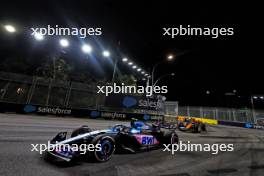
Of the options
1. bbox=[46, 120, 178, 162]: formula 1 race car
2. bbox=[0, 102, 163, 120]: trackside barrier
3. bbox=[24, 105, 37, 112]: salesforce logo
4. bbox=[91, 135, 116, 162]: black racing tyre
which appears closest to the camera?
bbox=[46, 120, 178, 162]: formula 1 race car

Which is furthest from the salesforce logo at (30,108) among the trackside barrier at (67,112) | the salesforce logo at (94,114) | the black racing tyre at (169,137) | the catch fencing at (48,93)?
the black racing tyre at (169,137)

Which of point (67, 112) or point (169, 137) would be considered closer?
point (169, 137)

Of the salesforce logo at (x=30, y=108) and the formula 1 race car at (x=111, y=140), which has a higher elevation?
the salesforce logo at (x=30, y=108)

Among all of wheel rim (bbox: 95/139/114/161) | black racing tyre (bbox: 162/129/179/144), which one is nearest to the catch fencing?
black racing tyre (bbox: 162/129/179/144)

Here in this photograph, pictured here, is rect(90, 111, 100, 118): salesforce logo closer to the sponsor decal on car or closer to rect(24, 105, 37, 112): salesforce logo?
rect(24, 105, 37, 112): salesforce logo

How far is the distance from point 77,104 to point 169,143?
9.64 metres

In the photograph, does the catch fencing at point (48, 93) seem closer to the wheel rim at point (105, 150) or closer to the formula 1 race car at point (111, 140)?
the formula 1 race car at point (111, 140)

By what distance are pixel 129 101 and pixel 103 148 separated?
433 inches

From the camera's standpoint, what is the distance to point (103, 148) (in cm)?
359

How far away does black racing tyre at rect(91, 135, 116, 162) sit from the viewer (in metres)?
3.41

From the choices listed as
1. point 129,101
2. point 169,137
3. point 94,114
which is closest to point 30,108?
point 94,114

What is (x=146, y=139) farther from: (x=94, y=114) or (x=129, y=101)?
(x=129, y=101)

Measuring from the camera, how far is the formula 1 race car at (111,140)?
3.24 meters

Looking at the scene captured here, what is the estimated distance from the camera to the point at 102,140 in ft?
11.5
